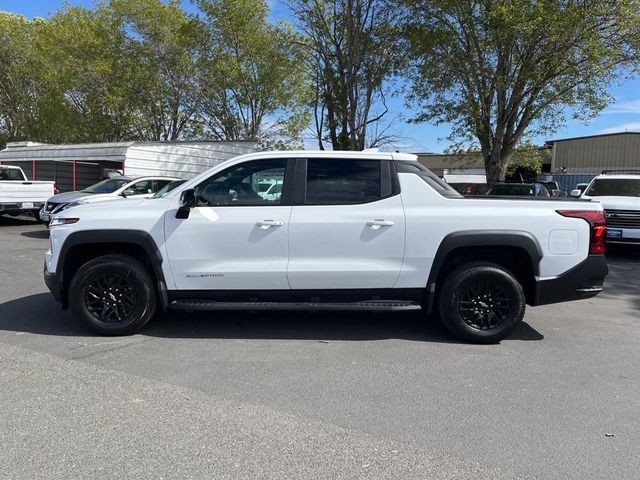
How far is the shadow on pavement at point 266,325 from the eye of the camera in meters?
5.38

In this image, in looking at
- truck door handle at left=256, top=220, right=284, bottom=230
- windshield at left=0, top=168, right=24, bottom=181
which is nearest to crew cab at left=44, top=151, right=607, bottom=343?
truck door handle at left=256, top=220, right=284, bottom=230

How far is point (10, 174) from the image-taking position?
17.4m

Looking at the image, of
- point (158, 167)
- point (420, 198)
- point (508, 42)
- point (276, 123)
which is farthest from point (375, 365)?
point (276, 123)

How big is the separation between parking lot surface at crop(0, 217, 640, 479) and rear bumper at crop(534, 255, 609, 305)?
0.52 meters

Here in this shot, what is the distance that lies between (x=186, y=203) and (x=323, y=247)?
1355 mm

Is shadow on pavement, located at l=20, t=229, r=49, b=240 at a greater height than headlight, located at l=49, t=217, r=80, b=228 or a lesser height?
lesser

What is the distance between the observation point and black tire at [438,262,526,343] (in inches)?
198

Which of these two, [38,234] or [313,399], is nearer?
[313,399]

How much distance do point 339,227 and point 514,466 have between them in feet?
8.52

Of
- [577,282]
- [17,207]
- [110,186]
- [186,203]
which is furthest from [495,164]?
[186,203]

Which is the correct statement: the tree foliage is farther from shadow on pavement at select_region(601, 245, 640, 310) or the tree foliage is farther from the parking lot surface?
the parking lot surface

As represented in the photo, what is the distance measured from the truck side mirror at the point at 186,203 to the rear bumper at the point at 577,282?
3.40m

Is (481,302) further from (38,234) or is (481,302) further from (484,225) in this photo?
(38,234)

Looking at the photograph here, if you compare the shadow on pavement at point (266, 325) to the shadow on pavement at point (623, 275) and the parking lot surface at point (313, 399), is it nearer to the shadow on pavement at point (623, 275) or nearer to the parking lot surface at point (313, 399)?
the parking lot surface at point (313, 399)
